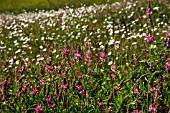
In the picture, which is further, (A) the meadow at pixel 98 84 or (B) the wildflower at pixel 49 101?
(B) the wildflower at pixel 49 101

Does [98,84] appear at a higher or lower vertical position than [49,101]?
higher

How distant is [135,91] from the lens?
13.5ft

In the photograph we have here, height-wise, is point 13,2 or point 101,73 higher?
point 13,2

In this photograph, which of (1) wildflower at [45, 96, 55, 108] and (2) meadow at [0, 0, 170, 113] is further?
(1) wildflower at [45, 96, 55, 108]

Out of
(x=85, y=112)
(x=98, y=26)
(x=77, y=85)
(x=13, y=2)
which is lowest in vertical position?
(x=85, y=112)

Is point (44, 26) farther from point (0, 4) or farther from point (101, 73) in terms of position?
point (0, 4)

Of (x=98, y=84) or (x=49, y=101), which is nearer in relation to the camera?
(x=49, y=101)

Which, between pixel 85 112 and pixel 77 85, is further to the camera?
pixel 77 85

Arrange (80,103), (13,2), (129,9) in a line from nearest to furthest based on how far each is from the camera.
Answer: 1. (80,103)
2. (129,9)
3. (13,2)

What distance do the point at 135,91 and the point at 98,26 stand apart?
7585 millimetres

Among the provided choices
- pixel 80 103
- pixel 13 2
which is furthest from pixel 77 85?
pixel 13 2

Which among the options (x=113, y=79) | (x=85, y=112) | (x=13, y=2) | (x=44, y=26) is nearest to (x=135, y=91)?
(x=85, y=112)

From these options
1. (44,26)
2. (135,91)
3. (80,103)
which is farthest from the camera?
(44,26)

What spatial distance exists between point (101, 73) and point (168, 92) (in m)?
1.84
